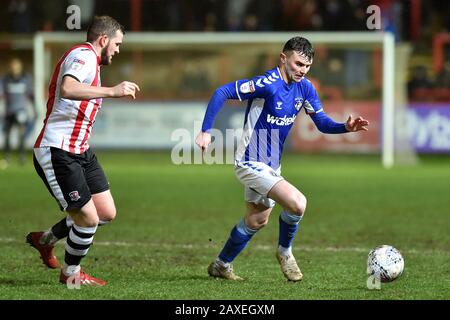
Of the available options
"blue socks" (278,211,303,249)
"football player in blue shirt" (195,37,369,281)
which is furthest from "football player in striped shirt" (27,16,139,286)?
"blue socks" (278,211,303,249)

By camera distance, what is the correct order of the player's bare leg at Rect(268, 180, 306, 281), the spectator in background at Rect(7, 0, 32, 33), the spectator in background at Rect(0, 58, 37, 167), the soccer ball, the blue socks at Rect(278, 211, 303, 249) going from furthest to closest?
the spectator in background at Rect(7, 0, 32, 33) < the spectator in background at Rect(0, 58, 37, 167) < the blue socks at Rect(278, 211, 303, 249) < the player's bare leg at Rect(268, 180, 306, 281) < the soccer ball

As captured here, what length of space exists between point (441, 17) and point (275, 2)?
4785 mm

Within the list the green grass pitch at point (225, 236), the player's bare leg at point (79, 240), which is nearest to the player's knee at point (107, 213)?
the player's bare leg at point (79, 240)

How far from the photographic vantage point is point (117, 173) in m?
18.2

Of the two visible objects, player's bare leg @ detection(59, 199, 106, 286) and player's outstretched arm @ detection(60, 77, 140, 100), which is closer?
player's outstretched arm @ detection(60, 77, 140, 100)

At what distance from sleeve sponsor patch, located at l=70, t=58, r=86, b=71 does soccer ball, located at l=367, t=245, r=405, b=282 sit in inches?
103

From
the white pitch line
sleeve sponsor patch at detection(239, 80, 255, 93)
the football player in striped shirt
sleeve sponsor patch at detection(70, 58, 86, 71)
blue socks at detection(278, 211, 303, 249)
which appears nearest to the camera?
sleeve sponsor patch at detection(70, 58, 86, 71)

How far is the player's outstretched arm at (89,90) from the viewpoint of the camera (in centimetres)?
659

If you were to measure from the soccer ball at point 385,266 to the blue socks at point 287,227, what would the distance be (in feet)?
2.20

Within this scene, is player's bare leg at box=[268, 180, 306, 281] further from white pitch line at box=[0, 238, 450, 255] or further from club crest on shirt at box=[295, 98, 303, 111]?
white pitch line at box=[0, 238, 450, 255]

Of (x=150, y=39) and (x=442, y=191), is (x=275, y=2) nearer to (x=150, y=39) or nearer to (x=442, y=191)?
(x=150, y=39)

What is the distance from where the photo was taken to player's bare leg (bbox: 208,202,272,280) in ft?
25.2

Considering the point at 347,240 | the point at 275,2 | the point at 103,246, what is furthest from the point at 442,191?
the point at 275,2

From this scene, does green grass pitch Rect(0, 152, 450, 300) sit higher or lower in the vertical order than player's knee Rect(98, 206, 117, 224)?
lower
